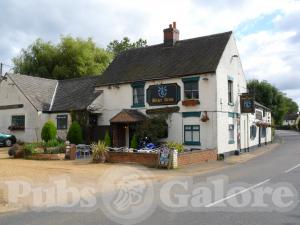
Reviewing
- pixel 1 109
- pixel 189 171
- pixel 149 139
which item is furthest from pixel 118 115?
pixel 1 109

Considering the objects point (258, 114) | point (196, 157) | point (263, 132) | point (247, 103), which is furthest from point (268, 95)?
point (196, 157)

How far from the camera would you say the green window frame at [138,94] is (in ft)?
99.2

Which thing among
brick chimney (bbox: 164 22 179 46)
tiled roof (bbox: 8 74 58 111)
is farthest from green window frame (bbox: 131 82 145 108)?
tiled roof (bbox: 8 74 58 111)

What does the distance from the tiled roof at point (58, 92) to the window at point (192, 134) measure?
8.45 m

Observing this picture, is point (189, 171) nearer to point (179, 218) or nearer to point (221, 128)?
point (221, 128)

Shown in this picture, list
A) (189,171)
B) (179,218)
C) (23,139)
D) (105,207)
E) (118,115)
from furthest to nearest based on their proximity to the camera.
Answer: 1. (23,139)
2. (118,115)
3. (189,171)
4. (105,207)
5. (179,218)

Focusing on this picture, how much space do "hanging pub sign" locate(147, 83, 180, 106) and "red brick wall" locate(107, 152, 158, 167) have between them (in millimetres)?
7085

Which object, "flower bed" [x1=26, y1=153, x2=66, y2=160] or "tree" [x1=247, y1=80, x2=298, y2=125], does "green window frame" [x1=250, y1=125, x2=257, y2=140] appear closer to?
"flower bed" [x1=26, y1=153, x2=66, y2=160]

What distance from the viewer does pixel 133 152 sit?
22.7 meters

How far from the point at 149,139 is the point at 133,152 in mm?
5059

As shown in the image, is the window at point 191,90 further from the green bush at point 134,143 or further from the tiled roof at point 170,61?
the green bush at point 134,143

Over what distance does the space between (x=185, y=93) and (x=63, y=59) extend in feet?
83.0

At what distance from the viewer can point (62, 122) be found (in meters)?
34.1

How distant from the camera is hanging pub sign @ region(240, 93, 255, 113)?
3061 cm
